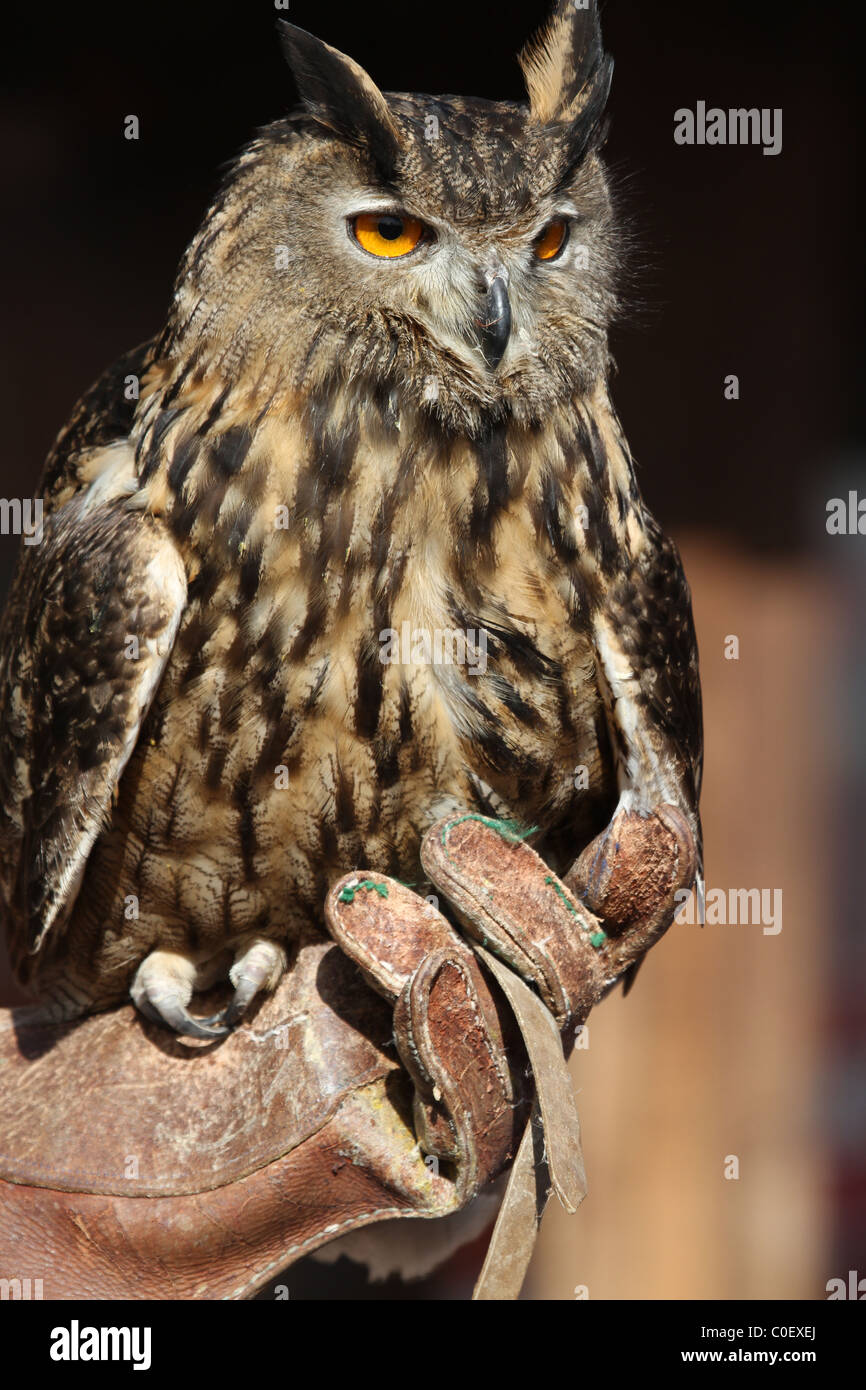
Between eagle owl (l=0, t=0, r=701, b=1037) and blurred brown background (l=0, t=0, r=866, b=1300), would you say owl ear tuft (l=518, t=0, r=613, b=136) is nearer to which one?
eagle owl (l=0, t=0, r=701, b=1037)

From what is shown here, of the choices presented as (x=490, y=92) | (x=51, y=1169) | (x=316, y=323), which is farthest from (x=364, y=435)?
(x=490, y=92)

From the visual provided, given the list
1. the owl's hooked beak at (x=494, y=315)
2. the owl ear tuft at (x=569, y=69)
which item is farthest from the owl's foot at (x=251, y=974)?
the owl ear tuft at (x=569, y=69)

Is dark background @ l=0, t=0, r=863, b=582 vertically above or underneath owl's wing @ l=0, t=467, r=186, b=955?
above

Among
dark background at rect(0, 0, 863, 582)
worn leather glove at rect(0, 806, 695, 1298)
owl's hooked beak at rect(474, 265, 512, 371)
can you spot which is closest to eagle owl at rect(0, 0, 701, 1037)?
owl's hooked beak at rect(474, 265, 512, 371)

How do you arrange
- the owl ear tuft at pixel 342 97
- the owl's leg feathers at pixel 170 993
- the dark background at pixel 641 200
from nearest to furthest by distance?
→ 1. the owl ear tuft at pixel 342 97
2. the owl's leg feathers at pixel 170 993
3. the dark background at pixel 641 200

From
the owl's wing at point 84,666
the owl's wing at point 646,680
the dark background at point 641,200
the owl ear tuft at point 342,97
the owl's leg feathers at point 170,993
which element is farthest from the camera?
the dark background at point 641,200

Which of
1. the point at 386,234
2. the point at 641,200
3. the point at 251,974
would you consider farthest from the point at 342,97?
the point at 641,200

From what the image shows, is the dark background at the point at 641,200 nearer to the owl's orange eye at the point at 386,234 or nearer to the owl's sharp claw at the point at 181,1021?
the owl's orange eye at the point at 386,234

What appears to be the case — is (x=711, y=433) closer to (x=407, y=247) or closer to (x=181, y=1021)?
(x=407, y=247)
